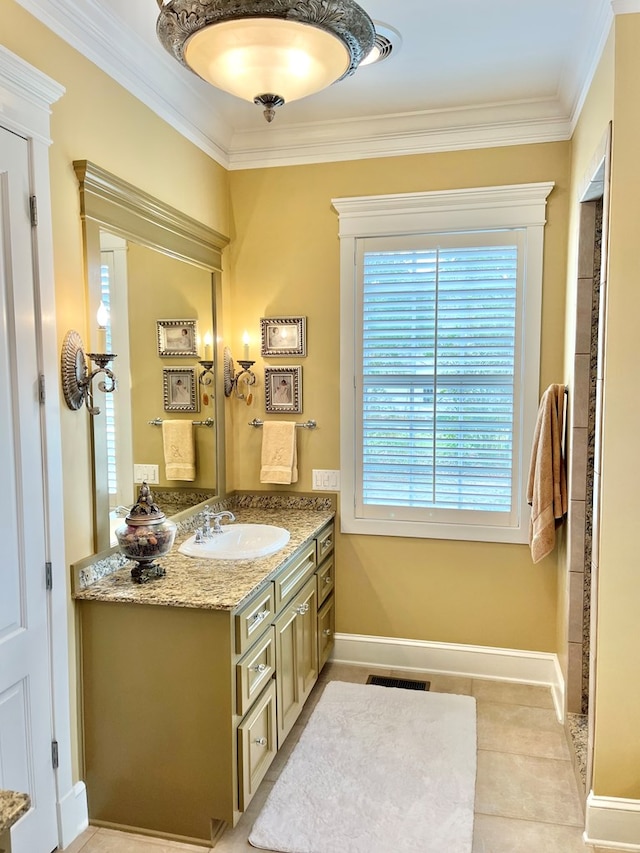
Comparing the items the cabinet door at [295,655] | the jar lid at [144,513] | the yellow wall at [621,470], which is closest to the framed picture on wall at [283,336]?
the cabinet door at [295,655]

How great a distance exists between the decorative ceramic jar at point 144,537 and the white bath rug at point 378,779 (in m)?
1.01

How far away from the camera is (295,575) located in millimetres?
2785

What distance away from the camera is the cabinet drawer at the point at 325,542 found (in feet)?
10.6

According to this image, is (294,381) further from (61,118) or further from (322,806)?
(322,806)

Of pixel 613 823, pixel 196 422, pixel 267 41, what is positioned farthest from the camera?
pixel 196 422

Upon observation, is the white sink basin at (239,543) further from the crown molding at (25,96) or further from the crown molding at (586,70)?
the crown molding at (586,70)

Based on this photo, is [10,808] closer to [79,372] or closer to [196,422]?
[79,372]

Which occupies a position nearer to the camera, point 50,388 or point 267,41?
point 267,41

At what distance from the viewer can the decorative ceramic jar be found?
227 centimetres

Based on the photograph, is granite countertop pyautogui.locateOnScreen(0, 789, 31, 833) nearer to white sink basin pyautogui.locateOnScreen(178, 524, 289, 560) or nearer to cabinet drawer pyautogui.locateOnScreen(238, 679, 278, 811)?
cabinet drawer pyautogui.locateOnScreen(238, 679, 278, 811)

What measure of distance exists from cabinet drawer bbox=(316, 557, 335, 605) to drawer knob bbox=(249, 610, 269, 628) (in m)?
0.79

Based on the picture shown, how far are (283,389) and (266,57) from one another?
2.04m

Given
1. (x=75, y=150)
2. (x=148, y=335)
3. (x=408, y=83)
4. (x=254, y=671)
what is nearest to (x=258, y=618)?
(x=254, y=671)

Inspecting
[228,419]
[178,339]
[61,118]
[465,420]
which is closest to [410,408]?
[465,420]
